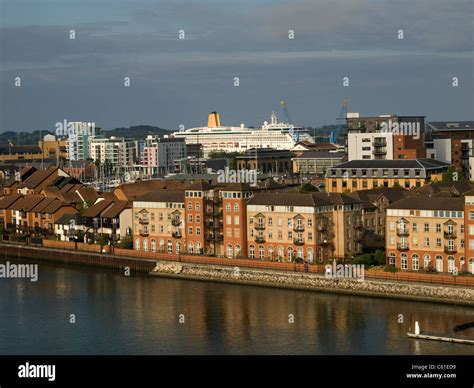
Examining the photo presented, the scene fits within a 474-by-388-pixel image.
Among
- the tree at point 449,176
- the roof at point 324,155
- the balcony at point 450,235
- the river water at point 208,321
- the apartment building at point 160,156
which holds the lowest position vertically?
the river water at point 208,321

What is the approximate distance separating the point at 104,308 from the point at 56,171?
18713 mm

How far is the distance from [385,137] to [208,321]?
24042 millimetres

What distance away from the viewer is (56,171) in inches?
1665

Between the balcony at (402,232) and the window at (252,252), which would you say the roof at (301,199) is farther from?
the balcony at (402,232)

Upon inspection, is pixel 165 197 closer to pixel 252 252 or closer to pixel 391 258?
pixel 252 252

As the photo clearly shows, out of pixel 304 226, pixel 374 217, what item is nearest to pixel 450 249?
pixel 304 226

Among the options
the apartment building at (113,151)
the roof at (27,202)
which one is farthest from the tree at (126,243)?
the apartment building at (113,151)

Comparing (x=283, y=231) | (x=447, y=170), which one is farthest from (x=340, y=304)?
(x=447, y=170)

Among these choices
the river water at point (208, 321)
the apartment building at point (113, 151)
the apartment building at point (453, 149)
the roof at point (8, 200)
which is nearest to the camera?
the river water at point (208, 321)

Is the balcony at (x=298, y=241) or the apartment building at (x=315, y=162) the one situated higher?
the apartment building at (x=315, y=162)

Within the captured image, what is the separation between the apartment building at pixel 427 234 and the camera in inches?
971

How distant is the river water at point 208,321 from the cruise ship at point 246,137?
65.9 metres

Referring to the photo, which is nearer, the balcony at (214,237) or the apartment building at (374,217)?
the apartment building at (374,217)

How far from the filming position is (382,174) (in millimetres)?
39969
